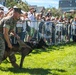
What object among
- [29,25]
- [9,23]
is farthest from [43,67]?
[29,25]

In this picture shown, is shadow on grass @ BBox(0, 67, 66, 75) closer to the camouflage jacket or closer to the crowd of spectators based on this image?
the camouflage jacket

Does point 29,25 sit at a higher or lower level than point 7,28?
lower

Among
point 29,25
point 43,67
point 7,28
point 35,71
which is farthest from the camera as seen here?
point 29,25

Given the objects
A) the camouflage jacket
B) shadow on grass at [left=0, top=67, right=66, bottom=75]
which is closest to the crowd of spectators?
shadow on grass at [left=0, top=67, right=66, bottom=75]

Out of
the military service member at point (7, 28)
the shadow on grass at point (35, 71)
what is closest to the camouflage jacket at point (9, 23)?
the military service member at point (7, 28)

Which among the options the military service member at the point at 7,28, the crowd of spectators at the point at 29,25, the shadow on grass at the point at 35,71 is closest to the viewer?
the military service member at the point at 7,28

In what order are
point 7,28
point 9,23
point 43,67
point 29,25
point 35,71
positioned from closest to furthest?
point 7,28 → point 9,23 → point 35,71 → point 43,67 → point 29,25

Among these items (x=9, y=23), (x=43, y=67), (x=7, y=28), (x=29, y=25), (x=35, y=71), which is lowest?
(x=43, y=67)

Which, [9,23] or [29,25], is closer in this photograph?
[9,23]

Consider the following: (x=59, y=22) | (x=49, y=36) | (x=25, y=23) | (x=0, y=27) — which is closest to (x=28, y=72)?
(x=0, y=27)

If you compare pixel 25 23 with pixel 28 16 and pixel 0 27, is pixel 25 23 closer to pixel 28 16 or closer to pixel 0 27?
pixel 28 16

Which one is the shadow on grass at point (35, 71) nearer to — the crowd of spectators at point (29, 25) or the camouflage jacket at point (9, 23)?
the camouflage jacket at point (9, 23)

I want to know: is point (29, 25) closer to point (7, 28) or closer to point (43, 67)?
point (43, 67)

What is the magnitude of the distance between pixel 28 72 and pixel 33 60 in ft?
7.64
